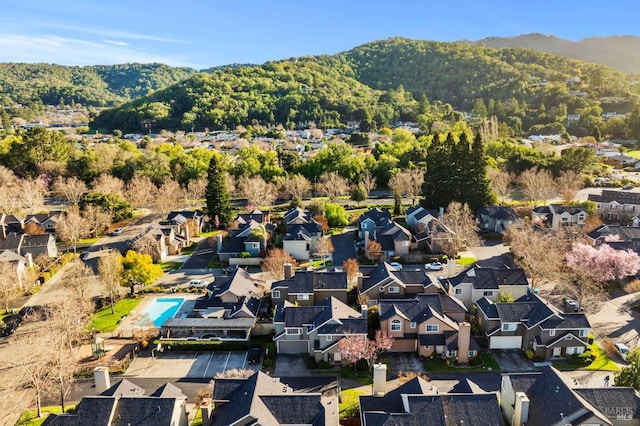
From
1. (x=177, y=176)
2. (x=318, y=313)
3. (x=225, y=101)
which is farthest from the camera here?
(x=225, y=101)

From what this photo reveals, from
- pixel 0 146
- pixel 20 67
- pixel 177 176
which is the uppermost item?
pixel 20 67

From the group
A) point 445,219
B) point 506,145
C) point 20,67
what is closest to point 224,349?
point 445,219

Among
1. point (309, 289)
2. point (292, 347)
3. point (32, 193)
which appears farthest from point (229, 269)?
point (32, 193)

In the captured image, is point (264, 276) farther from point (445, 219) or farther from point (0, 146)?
point (0, 146)

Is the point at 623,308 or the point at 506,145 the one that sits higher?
the point at 506,145

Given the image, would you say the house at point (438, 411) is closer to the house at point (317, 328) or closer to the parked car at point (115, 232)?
the house at point (317, 328)
